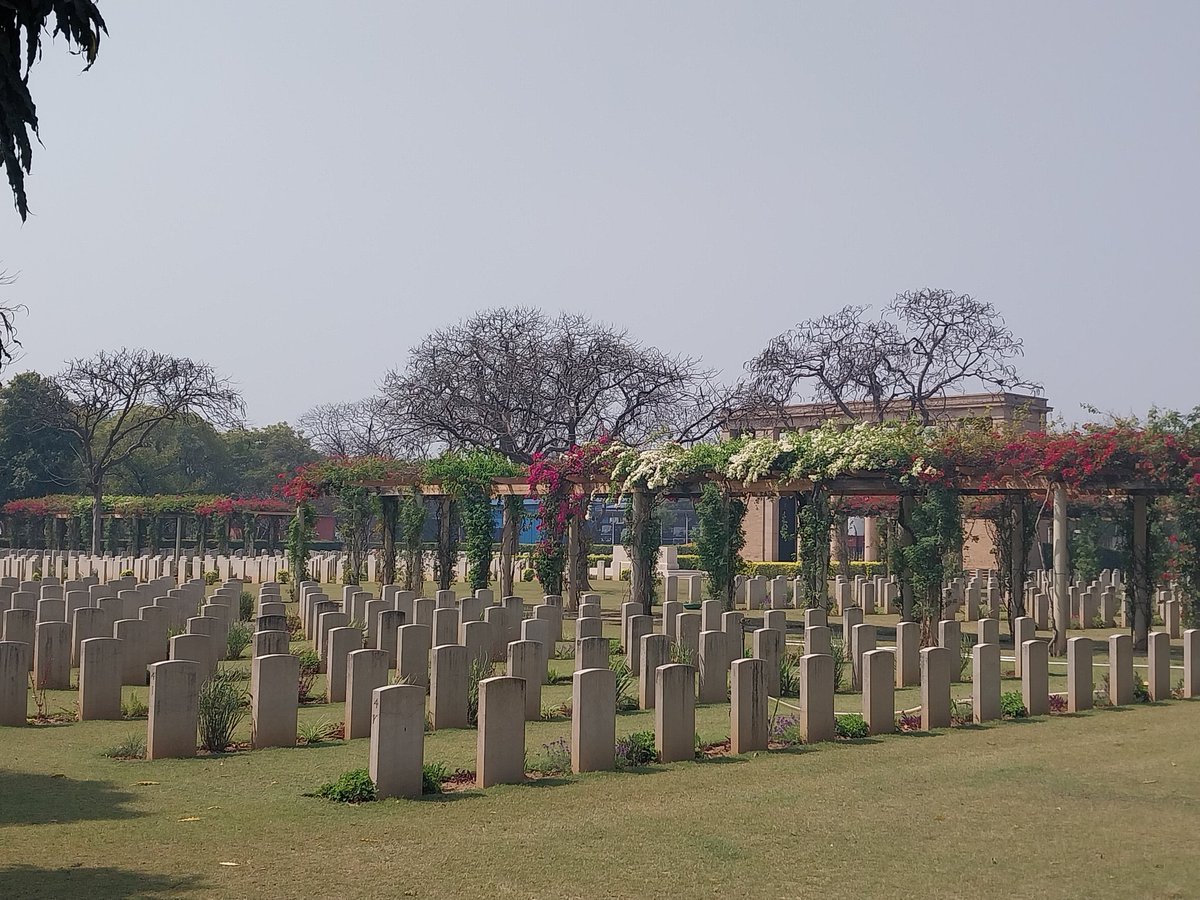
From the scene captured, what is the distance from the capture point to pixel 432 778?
9508 millimetres

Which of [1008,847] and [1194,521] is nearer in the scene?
[1008,847]

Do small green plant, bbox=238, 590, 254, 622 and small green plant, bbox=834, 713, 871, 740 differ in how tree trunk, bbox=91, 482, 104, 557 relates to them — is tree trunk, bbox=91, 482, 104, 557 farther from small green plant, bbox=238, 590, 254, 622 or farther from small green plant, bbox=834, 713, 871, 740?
small green plant, bbox=834, 713, 871, 740

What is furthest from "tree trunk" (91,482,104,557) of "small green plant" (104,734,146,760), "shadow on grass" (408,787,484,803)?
"shadow on grass" (408,787,484,803)

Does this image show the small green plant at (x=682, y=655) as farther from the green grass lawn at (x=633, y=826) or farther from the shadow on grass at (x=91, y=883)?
the shadow on grass at (x=91, y=883)

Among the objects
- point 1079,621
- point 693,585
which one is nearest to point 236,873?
point 1079,621

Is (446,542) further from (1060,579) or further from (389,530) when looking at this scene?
(1060,579)

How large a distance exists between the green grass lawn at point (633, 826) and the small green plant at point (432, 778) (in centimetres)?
21

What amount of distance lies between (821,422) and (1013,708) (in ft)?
97.0

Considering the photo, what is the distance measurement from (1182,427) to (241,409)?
3905 cm

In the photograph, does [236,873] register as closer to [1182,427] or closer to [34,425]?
[1182,427]

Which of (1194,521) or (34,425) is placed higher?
(34,425)

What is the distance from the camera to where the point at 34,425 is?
2468 inches

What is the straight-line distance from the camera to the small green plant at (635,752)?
34.9ft

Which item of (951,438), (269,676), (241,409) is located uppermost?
(241,409)
